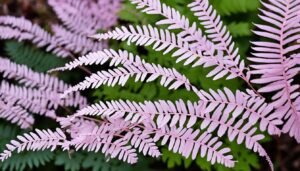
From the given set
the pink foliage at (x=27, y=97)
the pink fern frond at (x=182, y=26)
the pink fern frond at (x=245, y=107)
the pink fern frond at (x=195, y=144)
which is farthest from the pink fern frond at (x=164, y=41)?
the pink foliage at (x=27, y=97)

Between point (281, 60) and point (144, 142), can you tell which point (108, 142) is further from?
point (281, 60)

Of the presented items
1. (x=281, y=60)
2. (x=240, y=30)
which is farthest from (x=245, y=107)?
(x=240, y=30)

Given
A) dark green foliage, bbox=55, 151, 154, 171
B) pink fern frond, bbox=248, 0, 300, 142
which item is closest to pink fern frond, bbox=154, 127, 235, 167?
pink fern frond, bbox=248, 0, 300, 142

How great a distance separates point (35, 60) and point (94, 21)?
37 centimetres

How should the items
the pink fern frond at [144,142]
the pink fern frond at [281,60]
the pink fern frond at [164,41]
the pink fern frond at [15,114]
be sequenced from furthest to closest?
the pink fern frond at [15,114], the pink fern frond at [144,142], the pink fern frond at [164,41], the pink fern frond at [281,60]

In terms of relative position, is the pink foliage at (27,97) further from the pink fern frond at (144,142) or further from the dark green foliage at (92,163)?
the pink fern frond at (144,142)

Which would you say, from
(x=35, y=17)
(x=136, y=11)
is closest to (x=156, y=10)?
(x=136, y=11)

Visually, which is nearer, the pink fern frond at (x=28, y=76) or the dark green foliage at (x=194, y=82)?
the dark green foliage at (x=194, y=82)

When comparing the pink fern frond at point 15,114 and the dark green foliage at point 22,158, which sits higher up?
the pink fern frond at point 15,114

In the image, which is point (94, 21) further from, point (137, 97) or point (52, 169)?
point (52, 169)

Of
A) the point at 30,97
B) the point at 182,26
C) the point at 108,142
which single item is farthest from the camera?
the point at 30,97

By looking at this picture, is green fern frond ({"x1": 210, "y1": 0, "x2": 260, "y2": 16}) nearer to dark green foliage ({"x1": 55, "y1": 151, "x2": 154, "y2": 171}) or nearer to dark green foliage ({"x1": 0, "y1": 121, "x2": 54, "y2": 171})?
dark green foliage ({"x1": 55, "y1": 151, "x2": 154, "y2": 171})

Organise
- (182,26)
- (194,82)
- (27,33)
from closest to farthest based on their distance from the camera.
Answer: (182,26) < (194,82) < (27,33)

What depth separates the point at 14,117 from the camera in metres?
1.74
